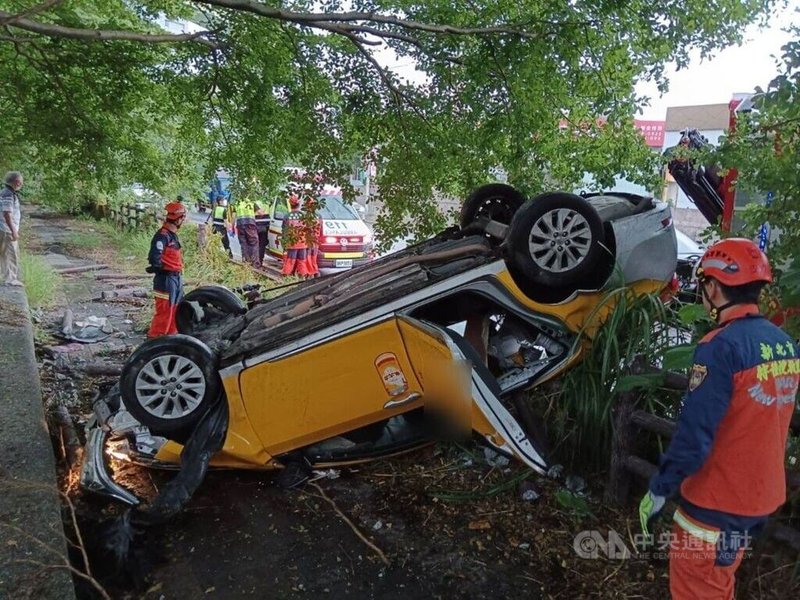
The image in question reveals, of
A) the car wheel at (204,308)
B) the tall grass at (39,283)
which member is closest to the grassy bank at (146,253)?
the tall grass at (39,283)

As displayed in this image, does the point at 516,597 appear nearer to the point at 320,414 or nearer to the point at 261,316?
the point at 320,414

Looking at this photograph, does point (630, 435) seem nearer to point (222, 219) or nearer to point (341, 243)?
A: point (341, 243)

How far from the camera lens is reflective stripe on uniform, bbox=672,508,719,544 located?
7.57 feet

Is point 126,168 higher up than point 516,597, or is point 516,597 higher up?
point 126,168

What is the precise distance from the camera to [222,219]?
52.6 ft

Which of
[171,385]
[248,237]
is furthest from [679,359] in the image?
[248,237]

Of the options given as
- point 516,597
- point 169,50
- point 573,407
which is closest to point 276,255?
point 169,50

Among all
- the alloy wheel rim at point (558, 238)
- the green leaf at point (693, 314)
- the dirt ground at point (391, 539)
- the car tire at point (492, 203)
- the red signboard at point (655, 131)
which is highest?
the red signboard at point (655, 131)

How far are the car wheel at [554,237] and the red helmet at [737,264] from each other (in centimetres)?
137

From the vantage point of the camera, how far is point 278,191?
234 inches

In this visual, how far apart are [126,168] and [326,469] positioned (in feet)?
13.7

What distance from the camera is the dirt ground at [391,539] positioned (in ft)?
10.2

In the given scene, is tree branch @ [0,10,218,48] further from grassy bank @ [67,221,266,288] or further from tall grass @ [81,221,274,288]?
grassy bank @ [67,221,266,288]

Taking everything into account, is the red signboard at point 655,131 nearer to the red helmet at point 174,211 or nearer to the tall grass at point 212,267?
the tall grass at point 212,267
